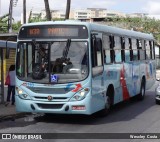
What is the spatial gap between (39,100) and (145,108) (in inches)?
222

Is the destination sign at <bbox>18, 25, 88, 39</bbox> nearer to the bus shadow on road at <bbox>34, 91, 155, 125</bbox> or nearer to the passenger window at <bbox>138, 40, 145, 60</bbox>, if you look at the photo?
the bus shadow on road at <bbox>34, 91, 155, 125</bbox>

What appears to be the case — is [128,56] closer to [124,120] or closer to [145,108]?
[145,108]

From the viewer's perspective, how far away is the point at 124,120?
12.9m

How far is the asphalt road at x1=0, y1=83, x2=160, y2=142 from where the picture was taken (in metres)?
10.9

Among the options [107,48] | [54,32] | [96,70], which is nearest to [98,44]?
[96,70]

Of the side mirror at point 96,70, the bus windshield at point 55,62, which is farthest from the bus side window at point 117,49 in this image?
the bus windshield at point 55,62

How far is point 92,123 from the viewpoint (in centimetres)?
1240

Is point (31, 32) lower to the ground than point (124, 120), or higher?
higher

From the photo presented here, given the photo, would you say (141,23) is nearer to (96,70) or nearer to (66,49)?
(96,70)

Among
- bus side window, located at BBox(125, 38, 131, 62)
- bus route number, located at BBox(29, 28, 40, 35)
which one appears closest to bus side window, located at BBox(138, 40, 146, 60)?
bus side window, located at BBox(125, 38, 131, 62)

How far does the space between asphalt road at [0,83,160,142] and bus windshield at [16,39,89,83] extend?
1.30 metres

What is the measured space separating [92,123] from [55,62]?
2.13 metres

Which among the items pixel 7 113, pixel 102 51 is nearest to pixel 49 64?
pixel 102 51

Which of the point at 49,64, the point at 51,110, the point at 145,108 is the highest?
the point at 49,64
